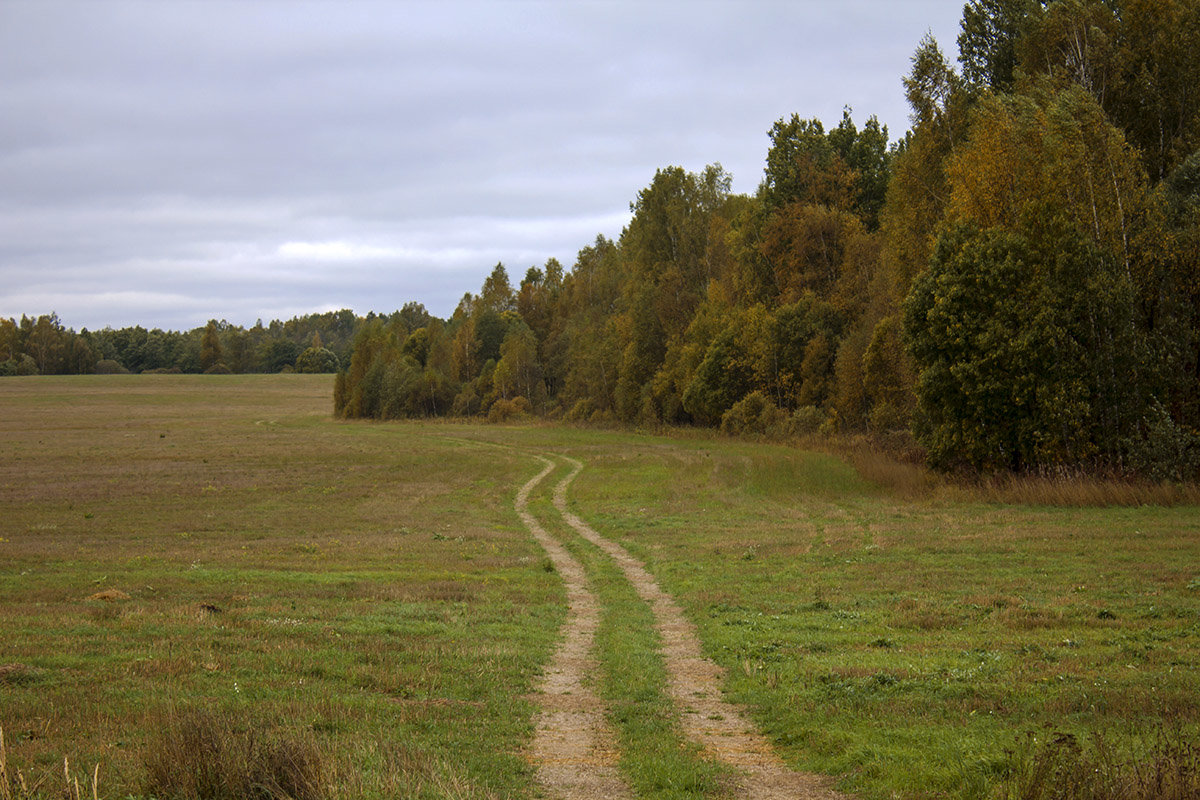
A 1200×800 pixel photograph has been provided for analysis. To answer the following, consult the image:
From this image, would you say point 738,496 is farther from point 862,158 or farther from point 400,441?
point 400,441

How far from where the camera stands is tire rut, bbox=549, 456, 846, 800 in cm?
836

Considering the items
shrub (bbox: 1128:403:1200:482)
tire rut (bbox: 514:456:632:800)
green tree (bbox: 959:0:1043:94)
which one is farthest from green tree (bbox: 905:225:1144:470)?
tire rut (bbox: 514:456:632:800)

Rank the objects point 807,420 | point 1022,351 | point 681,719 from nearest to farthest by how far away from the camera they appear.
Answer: point 681,719
point 1022,351
point 807,420

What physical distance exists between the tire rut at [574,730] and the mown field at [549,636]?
30 cm

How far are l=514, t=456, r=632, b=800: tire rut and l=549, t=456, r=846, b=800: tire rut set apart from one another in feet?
3.67

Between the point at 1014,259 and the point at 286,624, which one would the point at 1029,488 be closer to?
the point at 1014,259

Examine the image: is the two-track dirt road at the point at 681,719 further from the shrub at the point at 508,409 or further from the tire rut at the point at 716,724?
the shrub at the point at 508,409

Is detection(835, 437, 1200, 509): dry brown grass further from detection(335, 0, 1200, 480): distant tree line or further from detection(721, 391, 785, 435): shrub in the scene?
detection(721, 391, 785, 435): shrub

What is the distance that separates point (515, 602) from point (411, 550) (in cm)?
917

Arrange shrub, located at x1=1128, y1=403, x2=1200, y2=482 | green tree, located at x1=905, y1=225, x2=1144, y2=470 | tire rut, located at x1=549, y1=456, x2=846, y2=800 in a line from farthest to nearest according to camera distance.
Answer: green tree, located at x1=905, y1=225, x2=1144, y2=470, shrub, located at x1=1128, y1=403, x2=1200, y2=482, tire rut, located at x1=549, y1=456, x2=846, y2=800

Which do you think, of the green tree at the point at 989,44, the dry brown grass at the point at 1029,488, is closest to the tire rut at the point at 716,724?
the dry brown grass at the point at 1029,488

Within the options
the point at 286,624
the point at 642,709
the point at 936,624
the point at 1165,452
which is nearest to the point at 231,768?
the point at 642,709

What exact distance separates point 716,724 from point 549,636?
5620 mm

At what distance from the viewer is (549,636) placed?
15.8 meters
